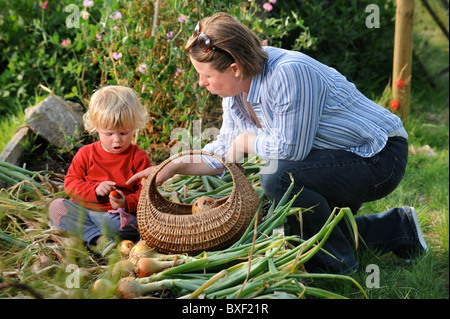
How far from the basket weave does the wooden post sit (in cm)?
224

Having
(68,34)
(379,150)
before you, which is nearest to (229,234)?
(379,150)

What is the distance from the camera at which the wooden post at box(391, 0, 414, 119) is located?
395 centimetres

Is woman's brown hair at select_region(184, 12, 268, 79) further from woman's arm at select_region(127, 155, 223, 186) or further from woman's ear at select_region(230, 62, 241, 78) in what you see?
woman's arm at select_region(127, 155, 223, 186)

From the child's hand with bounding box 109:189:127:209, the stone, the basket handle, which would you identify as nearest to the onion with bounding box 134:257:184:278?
the basket handle

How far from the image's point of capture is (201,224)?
2.19 metres

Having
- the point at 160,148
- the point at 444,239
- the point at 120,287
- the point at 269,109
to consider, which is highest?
the point at 269,109

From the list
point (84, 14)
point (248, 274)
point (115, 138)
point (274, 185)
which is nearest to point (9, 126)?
point (84, 14)

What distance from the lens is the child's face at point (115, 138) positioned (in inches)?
97.9

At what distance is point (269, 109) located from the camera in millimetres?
2307

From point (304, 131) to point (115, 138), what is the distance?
857 mm

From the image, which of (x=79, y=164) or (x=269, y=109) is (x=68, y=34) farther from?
(x=269, y=109)
